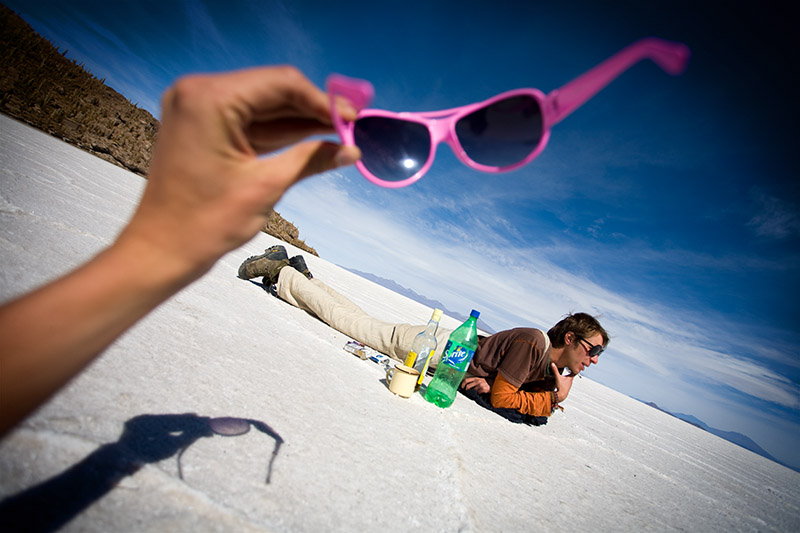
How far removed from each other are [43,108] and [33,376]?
13.7m

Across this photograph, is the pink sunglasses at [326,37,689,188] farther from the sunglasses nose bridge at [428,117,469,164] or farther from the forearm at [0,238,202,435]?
the forearm at [0,238,202,435]

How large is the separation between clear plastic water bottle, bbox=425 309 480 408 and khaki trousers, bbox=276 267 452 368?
0.65 m

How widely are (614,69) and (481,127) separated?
12.5 inches

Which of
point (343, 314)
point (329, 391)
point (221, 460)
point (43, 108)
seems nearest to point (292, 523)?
point (221, 460)

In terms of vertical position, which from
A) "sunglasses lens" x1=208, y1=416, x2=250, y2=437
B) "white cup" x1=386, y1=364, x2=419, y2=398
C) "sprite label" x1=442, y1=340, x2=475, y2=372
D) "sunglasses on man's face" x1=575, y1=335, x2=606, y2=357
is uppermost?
"sunglasses on man's face" x1=575, y1=335, x2=606, y2=357

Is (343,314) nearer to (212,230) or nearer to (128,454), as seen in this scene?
(128,454)

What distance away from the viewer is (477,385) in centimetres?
274

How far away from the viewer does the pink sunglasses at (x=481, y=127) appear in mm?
638

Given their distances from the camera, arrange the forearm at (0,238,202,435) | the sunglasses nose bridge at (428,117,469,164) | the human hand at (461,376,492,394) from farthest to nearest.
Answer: the human hand at (461,376,492,394) → the sunglasses nose bridge at (428,117,469,164) → the forearm at (0,238,202,435)

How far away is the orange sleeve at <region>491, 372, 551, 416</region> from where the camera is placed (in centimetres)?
251

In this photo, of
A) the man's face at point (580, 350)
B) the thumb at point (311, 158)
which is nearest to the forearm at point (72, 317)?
the thumb at point (311, 158)

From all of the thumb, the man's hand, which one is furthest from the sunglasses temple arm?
the man's hand

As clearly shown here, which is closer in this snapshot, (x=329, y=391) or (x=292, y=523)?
(x=292, y=523)

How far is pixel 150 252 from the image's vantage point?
0.47 m
